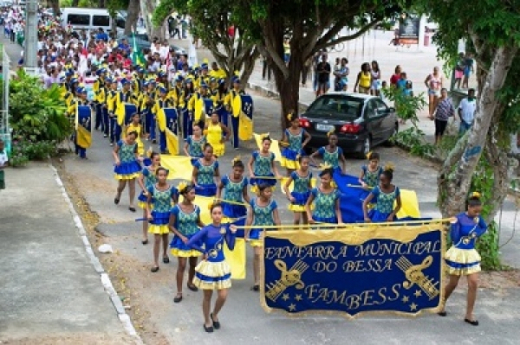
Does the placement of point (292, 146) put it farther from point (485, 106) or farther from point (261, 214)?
point (261, 214)

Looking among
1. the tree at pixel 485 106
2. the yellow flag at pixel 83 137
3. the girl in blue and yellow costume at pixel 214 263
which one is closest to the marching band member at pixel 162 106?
the yellow flag at pixel 83 137

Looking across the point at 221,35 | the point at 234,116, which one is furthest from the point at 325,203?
the point at 221,35

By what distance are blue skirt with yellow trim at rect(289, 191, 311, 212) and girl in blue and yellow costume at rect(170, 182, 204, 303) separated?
2.54m

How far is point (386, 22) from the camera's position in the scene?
21.1 meters

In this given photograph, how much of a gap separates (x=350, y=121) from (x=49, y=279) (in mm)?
9796

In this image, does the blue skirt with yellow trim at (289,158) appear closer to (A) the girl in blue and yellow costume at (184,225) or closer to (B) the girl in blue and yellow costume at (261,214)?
(B) the girl in blue and yellow costume at (261,214)

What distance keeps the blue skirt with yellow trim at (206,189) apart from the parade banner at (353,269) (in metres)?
3.27

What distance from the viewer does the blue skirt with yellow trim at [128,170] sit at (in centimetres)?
1452

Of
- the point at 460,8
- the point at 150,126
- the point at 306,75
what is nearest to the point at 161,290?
the point at 460,8

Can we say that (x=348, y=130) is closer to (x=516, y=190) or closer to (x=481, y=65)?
(x=516, y=190)

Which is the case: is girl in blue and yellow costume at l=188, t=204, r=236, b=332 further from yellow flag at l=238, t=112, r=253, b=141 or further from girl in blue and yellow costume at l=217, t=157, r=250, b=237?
yellow flag at l=238, t=112, r=253, b=141

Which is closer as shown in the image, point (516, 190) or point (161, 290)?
point (161, 290)

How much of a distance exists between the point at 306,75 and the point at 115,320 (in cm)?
2335

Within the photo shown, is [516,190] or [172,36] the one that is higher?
[172,36]
